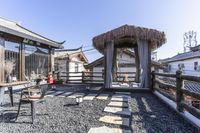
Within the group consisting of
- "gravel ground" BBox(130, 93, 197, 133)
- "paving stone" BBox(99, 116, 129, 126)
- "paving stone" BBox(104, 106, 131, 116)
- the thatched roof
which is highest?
the thatched roof

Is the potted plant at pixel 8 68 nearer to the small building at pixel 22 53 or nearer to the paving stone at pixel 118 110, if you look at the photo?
the small building at pixel 22 53

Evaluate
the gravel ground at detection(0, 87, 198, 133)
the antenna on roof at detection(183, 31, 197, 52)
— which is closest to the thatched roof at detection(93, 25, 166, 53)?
the gravel ground at detection(0, 87, 198, 133)

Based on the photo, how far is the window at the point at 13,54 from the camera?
812 cm

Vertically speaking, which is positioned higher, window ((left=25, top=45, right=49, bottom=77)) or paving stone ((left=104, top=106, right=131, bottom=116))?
window ((left=25, top=45, right=49, bottom=77))

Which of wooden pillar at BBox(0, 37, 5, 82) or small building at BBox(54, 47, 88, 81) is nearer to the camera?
wooden pillar at BBox(0, 37, 5, 82)

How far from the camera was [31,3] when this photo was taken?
1388 cm

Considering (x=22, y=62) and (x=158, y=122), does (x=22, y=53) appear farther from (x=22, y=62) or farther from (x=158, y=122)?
(x=158, y=122)

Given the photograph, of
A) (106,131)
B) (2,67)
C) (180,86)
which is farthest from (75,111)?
(2,67)

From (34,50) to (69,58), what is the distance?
26.5 feet

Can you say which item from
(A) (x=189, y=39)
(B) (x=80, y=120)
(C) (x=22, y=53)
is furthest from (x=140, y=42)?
(A) (x=189, y=39)

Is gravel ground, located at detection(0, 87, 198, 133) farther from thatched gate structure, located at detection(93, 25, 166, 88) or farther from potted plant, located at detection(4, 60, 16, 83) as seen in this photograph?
thatched gate structure, located at detection(93, 25, 166, 88)

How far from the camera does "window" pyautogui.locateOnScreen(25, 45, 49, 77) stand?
31.8 ft

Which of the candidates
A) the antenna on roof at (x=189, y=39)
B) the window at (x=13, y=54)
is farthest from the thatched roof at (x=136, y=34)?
the antenna on roof at (x=189, y=39)

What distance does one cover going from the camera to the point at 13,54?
28.1 feet
